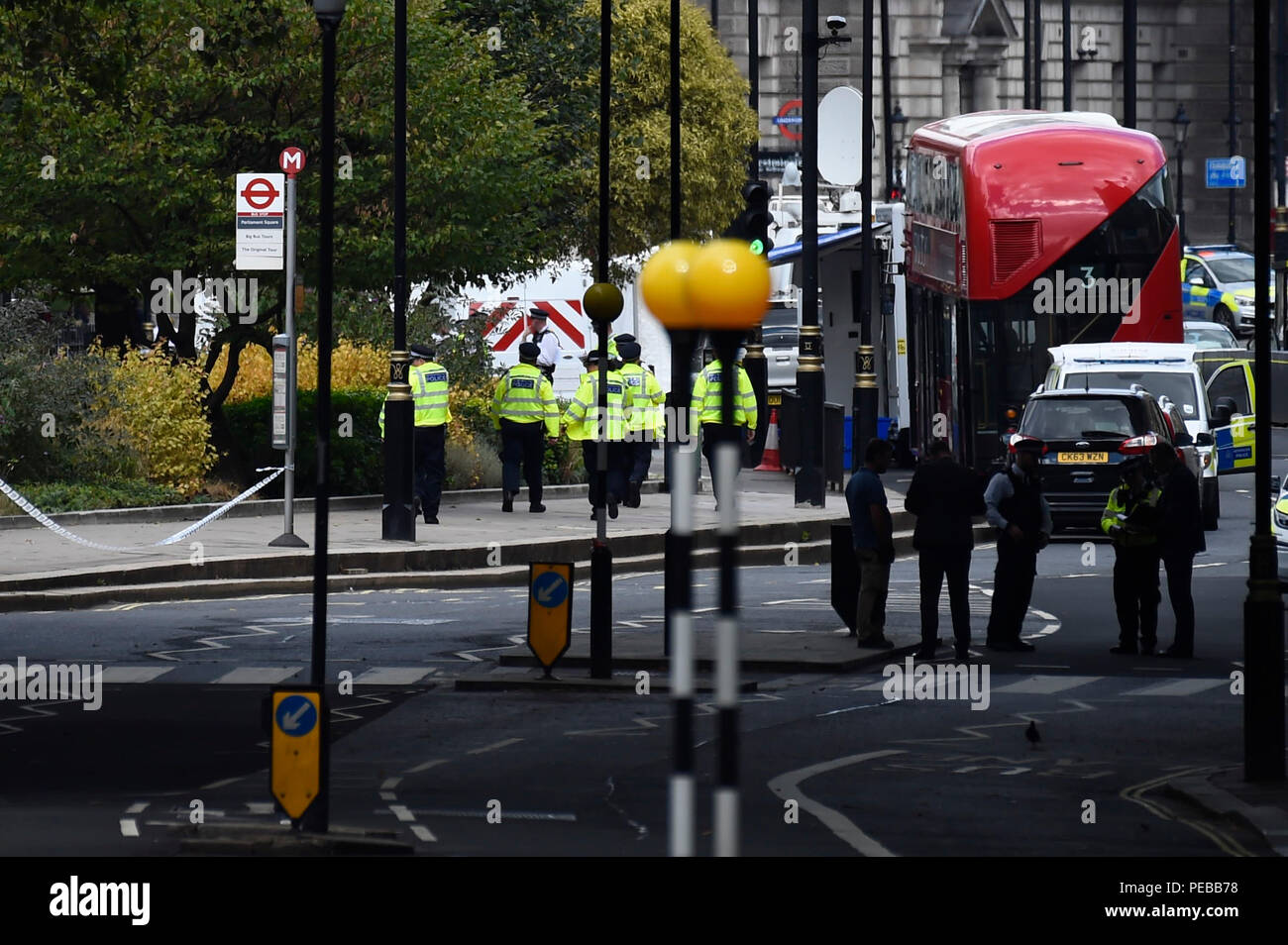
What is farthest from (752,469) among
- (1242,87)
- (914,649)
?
(1242,87)

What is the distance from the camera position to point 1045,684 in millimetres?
16797

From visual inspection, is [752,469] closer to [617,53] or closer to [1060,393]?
[1060,393]

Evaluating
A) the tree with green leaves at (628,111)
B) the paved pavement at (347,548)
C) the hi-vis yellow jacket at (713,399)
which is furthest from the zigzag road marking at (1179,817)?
the tree with green leaves at (628,111)

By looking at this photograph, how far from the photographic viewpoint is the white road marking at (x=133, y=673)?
1625 centimetres

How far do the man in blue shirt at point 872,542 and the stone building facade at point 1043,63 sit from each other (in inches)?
1973

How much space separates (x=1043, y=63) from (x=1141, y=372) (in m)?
45.5

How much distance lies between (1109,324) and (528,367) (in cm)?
867

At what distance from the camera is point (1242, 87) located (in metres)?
75.9

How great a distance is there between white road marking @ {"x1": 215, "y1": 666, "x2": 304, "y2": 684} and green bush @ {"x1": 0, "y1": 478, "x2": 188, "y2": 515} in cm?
818

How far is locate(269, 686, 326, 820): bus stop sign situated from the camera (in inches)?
408

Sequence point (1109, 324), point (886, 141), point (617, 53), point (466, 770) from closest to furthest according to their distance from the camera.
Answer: point (466, 770) < point (1109, 324) < point (617, 53) < point (886, 141)

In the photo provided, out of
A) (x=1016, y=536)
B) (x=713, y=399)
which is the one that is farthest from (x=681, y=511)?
(x=713, y=399)

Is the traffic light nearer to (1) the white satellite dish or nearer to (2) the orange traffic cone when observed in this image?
(2) the orange traffic cone

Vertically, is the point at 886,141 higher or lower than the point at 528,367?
higher
